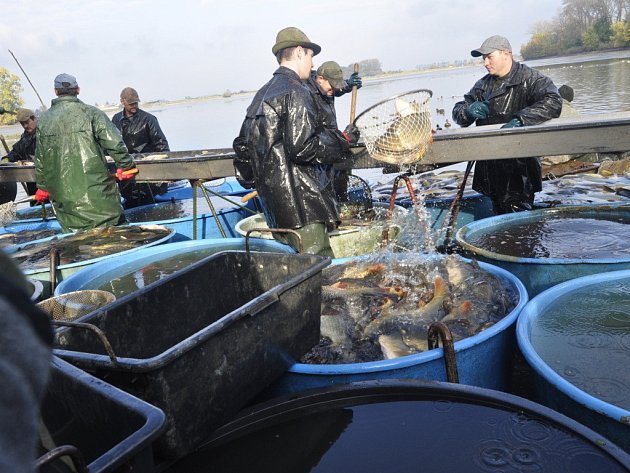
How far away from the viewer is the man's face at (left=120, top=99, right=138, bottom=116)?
385 inches

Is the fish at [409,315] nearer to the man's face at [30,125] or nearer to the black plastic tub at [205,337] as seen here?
the black plastic tub at [205,337]

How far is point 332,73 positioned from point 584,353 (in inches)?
234

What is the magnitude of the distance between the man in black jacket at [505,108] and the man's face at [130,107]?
20.9 ft

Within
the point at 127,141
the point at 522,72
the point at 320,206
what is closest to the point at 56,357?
the point at 320,206

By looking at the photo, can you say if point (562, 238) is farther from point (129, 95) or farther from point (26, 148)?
point (26, 148)

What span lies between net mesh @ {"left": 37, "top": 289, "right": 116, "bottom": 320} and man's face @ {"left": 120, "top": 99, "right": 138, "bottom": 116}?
6.77 m

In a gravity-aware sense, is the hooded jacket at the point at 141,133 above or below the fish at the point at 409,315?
above

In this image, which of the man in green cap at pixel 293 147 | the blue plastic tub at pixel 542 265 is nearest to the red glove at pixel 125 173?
the man in green cap at pixel 293 147

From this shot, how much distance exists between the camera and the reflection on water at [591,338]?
2.48 meters

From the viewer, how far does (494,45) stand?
20.0 ft

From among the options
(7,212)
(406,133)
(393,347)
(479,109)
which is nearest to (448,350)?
(393,347)

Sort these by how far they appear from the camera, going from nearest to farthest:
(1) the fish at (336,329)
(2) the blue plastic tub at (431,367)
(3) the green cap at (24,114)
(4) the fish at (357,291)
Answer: (2) the blue plastic tub at (431,367)
(1) the fish at (336,329)
(4) the fish at (357,291)
(3) the green cap at (24,114)

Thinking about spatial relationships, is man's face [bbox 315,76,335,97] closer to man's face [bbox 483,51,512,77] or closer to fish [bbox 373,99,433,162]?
man's face [bbox 483,51,512,77]

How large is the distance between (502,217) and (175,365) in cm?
419
